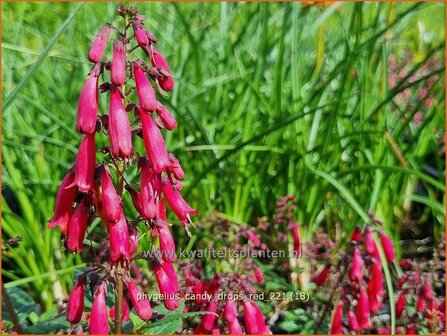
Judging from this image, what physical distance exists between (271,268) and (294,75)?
66cm

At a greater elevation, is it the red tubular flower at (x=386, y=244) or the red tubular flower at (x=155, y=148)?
the red tubular flower at (x=155, y=148)

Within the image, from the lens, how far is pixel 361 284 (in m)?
1.59

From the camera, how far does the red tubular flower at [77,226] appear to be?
1.07m

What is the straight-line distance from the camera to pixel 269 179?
7.07 ft

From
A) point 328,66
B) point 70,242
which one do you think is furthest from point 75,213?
point 328,66

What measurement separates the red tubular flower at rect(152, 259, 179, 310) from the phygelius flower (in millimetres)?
278

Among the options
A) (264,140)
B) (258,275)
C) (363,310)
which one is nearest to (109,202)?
(258,275)

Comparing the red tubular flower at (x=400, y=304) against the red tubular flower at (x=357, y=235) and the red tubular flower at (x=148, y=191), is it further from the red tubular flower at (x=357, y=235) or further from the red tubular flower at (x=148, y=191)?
the red tubular flower at (x=148, y=191)

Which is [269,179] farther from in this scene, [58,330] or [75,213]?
[75,213]

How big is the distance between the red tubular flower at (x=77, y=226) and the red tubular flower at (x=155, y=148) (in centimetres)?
14

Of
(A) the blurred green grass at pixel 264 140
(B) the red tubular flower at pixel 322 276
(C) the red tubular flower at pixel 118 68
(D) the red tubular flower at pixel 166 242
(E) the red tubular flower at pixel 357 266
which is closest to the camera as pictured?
(C) the red tubular flower at pixel 118 68

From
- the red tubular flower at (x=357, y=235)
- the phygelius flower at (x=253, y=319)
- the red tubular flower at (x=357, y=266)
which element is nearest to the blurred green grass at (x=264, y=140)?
the red tubular flower at (x=357, y=235)

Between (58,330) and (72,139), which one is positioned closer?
(58,330)

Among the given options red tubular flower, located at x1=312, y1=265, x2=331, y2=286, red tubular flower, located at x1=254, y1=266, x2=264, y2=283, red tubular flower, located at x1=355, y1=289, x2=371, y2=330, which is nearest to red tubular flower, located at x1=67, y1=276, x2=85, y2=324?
red tubular flower, located at x1=254, y1=266, x2=264, y2=283
